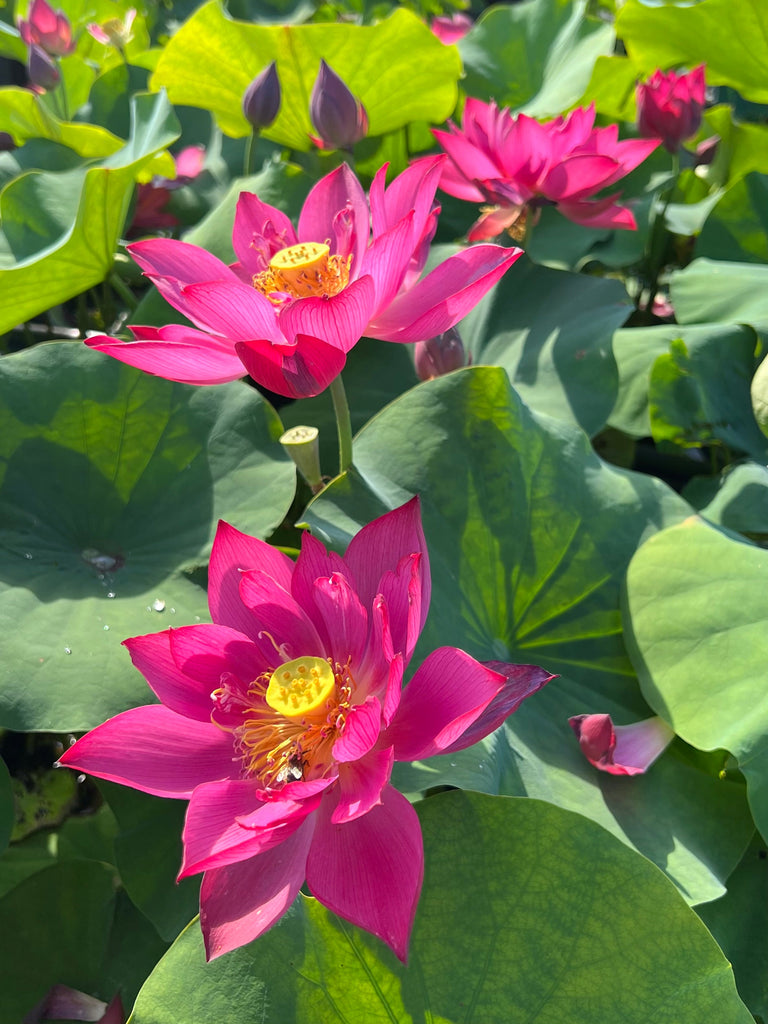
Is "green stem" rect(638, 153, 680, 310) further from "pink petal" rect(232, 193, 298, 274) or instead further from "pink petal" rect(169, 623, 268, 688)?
"pink petal" rect(169, 623, 268, 688)

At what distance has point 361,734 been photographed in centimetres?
46

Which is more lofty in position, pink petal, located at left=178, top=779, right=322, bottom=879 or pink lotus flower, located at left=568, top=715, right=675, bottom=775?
pink petal, located at left=178, top=779, right=322, bottom=879

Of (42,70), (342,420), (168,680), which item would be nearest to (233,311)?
(342,420)

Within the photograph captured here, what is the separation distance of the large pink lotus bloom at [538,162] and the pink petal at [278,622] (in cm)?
60

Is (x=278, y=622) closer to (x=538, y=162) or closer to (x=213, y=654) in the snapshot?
(x=213, y=654)

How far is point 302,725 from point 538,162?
28.2 inches

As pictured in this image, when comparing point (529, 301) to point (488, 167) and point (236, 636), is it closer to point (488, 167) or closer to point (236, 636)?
point (488, 167)

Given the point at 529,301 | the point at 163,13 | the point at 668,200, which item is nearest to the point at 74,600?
the point at 529,301

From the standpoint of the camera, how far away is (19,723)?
646 mm

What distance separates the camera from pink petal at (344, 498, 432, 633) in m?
0.53

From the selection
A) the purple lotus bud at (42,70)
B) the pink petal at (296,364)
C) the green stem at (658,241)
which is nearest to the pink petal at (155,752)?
the pink petal at (296,364)

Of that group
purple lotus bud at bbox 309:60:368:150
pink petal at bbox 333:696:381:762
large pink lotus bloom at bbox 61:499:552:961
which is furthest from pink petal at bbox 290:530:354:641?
purple lotus bud at bbox 309:60:368:150

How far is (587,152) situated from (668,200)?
347mm

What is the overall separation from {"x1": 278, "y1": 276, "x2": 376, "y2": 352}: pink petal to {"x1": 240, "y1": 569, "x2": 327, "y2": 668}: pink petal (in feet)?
0.59
